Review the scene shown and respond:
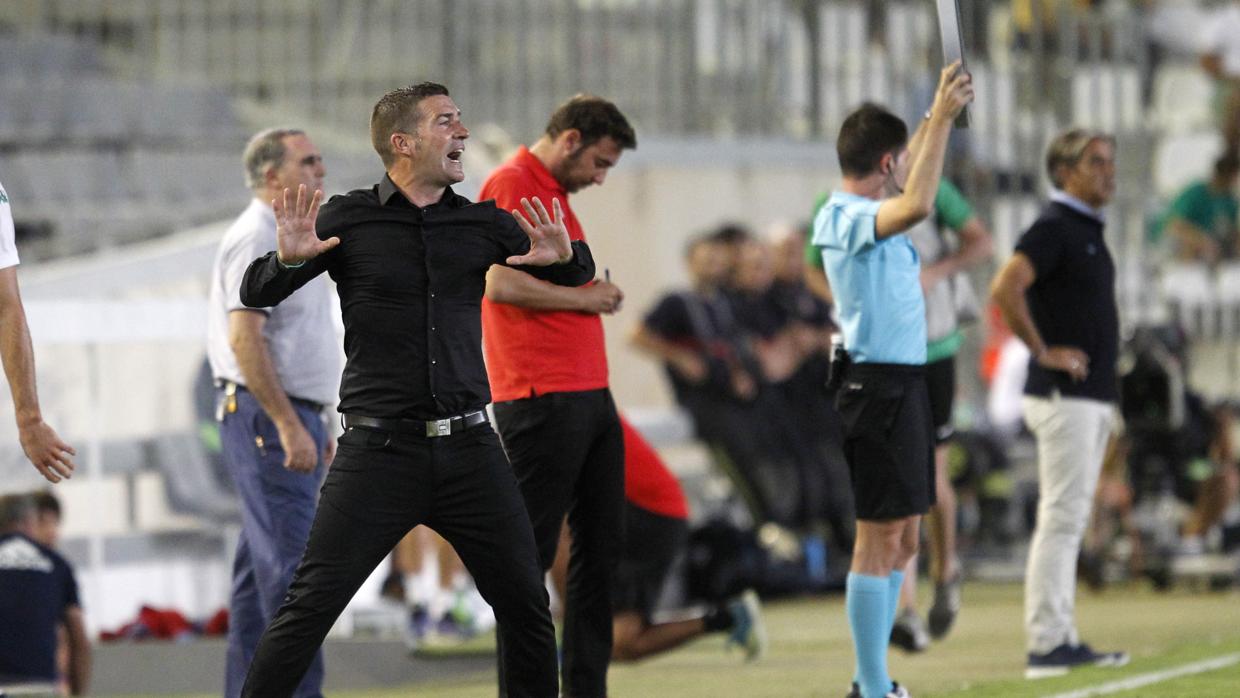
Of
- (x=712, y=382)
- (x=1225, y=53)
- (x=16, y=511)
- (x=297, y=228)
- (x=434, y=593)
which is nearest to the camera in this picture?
(x=297, y=228)

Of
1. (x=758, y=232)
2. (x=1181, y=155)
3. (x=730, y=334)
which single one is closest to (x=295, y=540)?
(x=730, y=334)

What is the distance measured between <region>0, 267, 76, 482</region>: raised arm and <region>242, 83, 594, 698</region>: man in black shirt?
59 cm

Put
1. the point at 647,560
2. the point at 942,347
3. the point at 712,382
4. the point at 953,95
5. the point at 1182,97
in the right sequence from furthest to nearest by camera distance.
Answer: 1. the point at 1182,97
2. the point at 712,382
3. the point at 942,347
4. the point at 647,560
5. the point at 953,95

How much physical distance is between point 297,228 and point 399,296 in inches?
13.0

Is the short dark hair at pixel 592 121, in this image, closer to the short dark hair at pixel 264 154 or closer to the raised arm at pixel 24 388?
the short dark hair at pixel 264 154

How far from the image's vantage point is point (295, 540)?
24.3 feet

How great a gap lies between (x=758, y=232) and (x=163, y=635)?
6733 mm

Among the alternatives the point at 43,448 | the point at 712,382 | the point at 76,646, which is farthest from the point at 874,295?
the point at 712,382

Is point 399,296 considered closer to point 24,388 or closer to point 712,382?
point 24,388

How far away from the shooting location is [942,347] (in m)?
9.75

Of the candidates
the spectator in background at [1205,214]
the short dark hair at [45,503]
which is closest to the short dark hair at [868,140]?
the short dark hair at [45,503]

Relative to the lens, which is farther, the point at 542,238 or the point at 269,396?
the point at 269,396

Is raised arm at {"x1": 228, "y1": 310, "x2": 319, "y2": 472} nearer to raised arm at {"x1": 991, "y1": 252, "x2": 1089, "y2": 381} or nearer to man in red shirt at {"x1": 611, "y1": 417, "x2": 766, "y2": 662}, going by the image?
man in red shirt at {"x1": 611, "y1": 417, "x2": 766, "y2": 662}

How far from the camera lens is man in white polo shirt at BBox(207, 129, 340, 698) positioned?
7.29 metres
